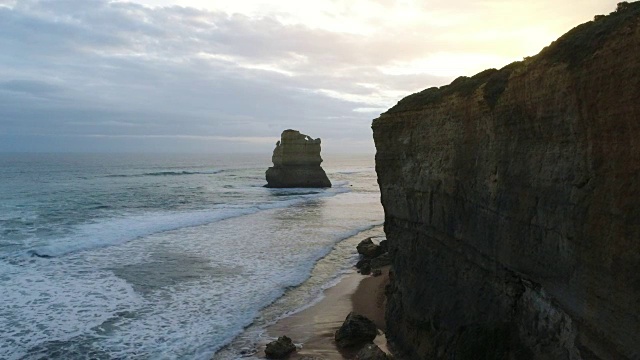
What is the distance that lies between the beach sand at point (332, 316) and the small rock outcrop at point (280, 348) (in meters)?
0.17

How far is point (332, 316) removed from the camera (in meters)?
14.1

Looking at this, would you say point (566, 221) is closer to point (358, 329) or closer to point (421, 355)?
point (421, 355)

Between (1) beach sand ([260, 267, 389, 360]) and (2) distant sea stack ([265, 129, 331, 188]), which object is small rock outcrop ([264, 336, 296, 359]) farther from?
(2) distant sea stack ([265, 129, 331, 188])

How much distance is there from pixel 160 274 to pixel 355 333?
380 inches

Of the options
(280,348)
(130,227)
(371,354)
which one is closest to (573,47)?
(371,354)

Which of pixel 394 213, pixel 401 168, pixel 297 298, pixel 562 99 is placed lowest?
pixel 297 298

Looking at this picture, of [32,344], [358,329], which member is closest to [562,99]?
[358,329]

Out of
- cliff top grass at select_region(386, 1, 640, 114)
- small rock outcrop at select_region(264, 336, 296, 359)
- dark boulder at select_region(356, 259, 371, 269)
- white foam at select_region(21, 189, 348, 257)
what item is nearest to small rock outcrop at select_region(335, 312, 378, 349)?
small rock outcrop at select_region(264, 336, 296, 359)

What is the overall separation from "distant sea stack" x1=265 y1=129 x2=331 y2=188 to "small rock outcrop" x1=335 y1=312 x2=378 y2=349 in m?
46.4

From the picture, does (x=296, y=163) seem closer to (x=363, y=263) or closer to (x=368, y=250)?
(x=368, y=250)

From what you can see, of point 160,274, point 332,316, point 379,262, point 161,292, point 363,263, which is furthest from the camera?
point 363,263

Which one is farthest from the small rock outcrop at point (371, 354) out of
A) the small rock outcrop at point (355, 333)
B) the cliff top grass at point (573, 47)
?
the cliff top grass at point (573, 47)

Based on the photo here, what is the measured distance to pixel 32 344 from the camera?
12.1 m

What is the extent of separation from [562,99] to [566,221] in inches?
66.4
